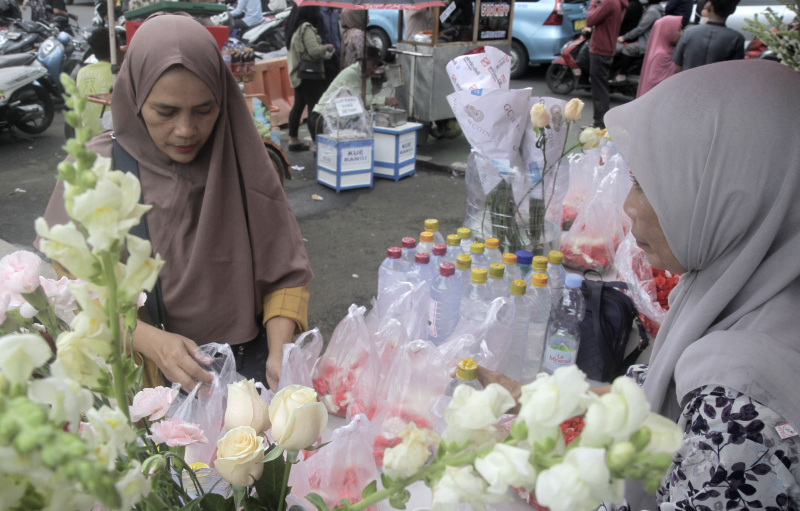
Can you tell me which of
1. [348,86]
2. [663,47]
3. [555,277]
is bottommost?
[348,86]

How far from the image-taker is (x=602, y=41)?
718cm

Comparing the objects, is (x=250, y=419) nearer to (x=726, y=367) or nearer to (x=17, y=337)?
(x=17, y=337)

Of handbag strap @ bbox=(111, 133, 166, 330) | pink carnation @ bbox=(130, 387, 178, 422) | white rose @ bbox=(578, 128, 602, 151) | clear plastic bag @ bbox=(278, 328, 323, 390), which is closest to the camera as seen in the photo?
pink carnation @ bbox=(130, 387, 178, 422)

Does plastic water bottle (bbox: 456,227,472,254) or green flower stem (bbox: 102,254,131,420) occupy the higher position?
green flower stem (bbox: 102,254,131,420)

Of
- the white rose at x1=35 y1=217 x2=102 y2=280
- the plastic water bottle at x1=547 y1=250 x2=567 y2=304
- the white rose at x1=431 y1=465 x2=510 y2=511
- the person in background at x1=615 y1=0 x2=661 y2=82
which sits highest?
the white rose at x1=35 y1=217 x2=102 y2=280

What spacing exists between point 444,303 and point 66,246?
4.97ft

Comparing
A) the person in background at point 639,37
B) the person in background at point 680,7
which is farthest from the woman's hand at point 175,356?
the person in background at point 639,37

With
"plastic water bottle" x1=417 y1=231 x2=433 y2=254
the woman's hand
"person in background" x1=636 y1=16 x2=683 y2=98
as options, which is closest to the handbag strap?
the woman's hand

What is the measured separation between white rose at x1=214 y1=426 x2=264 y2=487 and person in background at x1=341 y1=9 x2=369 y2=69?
6.84m

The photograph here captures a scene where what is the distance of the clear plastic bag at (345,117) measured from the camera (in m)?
5.67

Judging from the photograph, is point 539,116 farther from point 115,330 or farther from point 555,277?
point 115,330

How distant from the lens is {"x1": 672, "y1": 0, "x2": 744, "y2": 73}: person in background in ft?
16.0

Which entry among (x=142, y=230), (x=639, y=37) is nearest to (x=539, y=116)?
(x=142, y=230)

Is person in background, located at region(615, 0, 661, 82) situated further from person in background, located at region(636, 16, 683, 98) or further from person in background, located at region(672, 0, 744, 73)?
person in background, located at region(672, 0, 744, 73)
